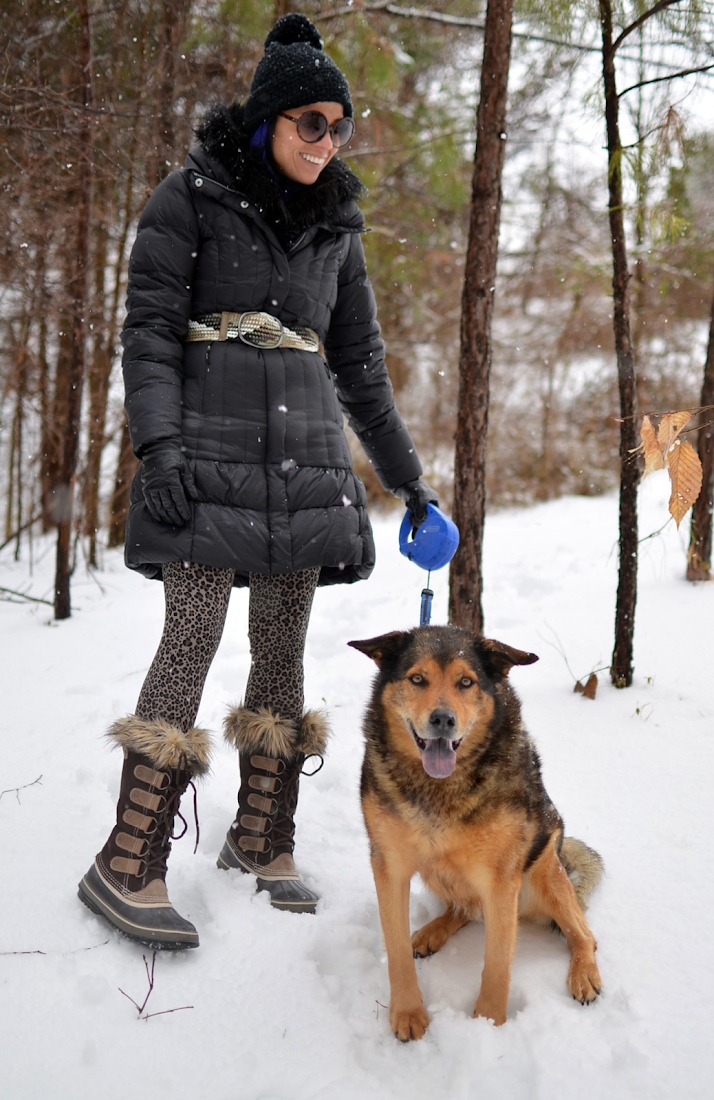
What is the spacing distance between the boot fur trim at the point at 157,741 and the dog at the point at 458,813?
1.93 feet

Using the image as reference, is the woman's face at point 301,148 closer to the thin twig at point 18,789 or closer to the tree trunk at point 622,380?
the tree trunk at point 622,380

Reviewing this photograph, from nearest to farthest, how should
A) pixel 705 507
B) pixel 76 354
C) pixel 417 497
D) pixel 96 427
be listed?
pixel 417 497 < pixel 705 507 < pixel 76 354 < pixel 96 427

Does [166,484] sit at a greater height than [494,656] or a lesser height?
greater

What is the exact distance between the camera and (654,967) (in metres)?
2.13

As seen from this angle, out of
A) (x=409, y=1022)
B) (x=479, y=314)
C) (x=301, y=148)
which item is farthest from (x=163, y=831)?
(x=479, y=314)

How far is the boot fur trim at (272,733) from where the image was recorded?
247 cm

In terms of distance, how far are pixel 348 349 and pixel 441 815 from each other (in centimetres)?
178

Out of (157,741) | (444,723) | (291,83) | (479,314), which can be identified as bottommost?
(157,741)

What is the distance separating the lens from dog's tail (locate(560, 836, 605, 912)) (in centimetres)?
242

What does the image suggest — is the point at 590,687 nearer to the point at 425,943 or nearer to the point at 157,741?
the point at 425,943

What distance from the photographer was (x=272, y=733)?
2471 millimetres

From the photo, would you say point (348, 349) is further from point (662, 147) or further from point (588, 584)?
point (588, 584)

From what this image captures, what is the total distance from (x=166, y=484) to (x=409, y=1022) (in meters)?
1.71

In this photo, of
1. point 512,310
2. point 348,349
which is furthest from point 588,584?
point 512,310
